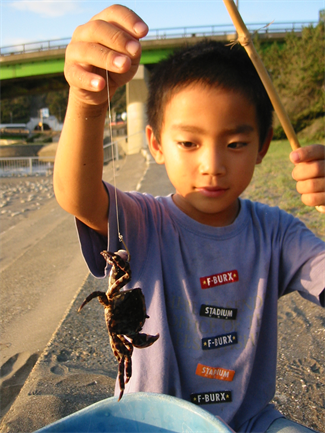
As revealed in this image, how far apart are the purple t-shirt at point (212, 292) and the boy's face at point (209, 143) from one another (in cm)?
26

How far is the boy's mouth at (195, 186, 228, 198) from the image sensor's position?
6.84 ft

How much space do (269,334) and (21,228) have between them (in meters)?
7.93

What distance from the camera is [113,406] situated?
5.62 ft

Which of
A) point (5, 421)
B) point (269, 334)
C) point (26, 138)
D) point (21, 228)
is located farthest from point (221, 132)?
point (26, 138)

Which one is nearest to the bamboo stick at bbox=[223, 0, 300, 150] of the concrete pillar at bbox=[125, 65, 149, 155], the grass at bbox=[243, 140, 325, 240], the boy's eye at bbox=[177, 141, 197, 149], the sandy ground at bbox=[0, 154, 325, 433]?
the boy's eye at bbox=[177, 141, 197, 149]

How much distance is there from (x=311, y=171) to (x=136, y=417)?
1.47 meters

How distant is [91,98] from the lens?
154cm

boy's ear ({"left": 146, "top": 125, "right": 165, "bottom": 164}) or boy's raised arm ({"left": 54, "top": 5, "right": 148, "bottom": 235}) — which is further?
boy's ear ({"left": 146, "top": 125, "right": 165, "bottom": 164})

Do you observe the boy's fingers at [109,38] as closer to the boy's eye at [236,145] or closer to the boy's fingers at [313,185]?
the boy's eye at [236,145]

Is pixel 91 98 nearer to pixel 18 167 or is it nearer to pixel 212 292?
pixel 212 292

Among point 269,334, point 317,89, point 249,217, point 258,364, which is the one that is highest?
point 317,89

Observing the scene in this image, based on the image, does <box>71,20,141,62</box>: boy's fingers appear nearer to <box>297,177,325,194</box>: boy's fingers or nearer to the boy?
the boy

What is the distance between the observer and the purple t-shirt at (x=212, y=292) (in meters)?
2.02

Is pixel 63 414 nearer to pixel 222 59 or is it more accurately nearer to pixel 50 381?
pixel 50 381
